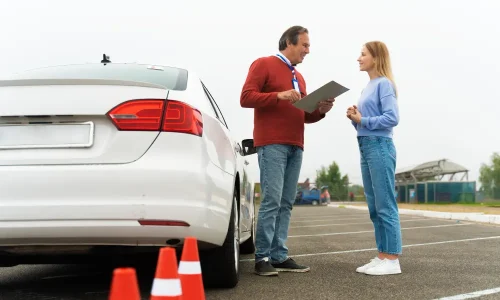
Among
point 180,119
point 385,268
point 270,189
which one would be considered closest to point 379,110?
point 270,189

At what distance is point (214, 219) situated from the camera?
349 centimetres

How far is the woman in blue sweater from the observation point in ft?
15.9

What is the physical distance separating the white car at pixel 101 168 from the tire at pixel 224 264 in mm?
429

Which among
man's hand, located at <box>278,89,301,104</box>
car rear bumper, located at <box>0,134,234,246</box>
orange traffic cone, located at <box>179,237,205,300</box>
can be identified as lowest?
orange traffic cone, located at <box>179,237,205,300</box>

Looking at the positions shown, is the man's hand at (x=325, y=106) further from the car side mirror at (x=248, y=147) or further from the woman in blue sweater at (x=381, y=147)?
the car side mirror at (x=248, y=147)

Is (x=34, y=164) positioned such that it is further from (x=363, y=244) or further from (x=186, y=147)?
(x=363, y=244)

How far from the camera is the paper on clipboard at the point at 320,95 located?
466 centimetres

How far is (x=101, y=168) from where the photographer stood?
321cm

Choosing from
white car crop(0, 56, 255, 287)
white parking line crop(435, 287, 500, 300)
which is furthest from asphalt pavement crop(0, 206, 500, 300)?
white car crop(0, 56, 255, 287)

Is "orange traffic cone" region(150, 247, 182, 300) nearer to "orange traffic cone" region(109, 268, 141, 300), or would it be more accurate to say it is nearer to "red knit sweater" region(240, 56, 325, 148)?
"orange traffic cone" region(109, 268, 141, 300)

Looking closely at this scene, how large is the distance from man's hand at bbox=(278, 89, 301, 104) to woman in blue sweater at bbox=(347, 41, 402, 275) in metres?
0.60

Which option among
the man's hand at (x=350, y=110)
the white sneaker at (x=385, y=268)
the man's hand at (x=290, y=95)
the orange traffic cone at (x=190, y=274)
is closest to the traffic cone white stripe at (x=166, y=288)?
the orange traffic cone at (x=190, y=274)

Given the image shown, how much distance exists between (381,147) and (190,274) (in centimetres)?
256

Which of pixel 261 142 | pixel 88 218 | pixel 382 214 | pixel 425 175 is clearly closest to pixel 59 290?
pixel 88 218
